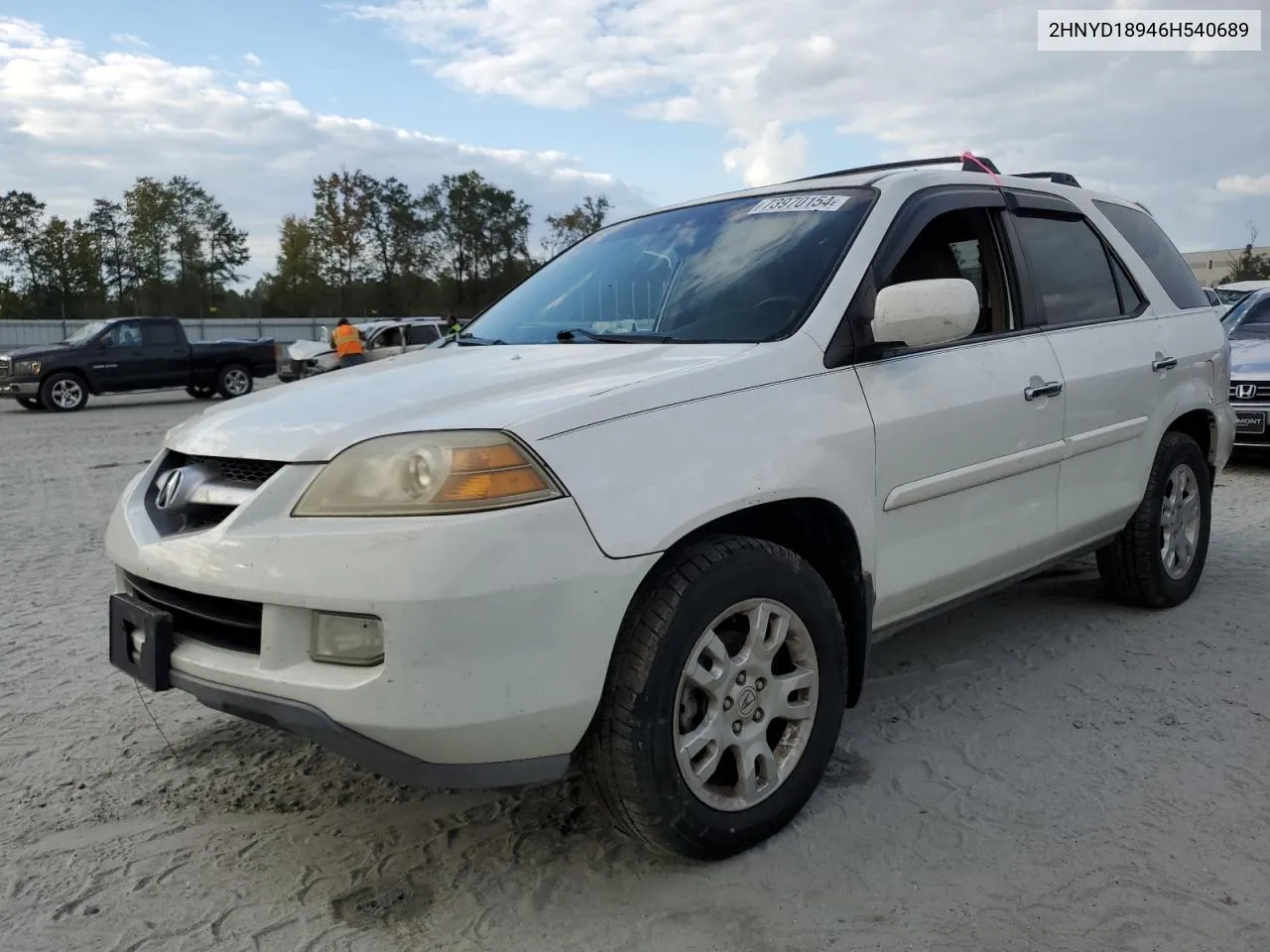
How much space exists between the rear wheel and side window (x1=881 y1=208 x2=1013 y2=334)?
18.3m

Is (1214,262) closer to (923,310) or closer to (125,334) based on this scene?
(125,334)

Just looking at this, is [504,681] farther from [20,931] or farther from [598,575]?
[20,931]

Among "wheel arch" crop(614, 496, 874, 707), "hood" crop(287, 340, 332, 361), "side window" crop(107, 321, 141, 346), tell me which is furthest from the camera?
"hood" crop(287, 340, 332, 361)

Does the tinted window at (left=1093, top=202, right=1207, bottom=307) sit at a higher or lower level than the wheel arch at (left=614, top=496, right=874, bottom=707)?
higher

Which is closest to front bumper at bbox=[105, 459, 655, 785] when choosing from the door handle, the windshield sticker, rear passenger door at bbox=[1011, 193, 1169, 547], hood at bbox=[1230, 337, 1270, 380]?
the windshield sticker

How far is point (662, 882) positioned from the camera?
8.38 feet

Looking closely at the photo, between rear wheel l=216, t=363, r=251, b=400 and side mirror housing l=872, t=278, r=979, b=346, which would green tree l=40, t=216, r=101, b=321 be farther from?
side mirror housing l=872, t=278, r=979, b=346

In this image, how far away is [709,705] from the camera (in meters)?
2.55

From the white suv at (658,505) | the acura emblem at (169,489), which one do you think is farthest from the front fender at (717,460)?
the acura emblem at (169,489)

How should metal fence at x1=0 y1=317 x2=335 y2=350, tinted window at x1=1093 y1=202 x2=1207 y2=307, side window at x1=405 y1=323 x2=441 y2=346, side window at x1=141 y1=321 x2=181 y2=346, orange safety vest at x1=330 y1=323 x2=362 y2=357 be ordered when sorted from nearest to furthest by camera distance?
1. tinted window at x1=1093 y1=202 x2=1207 y2=307
2. side window at x1=141 y1=321 x2=181 y2=346
3. orange safety vest at x1=330 y1=323 x2=362 y2=357
4. side window at x1=405 y1=323 x2=441 y2=346
5. metal fence at x1=0 y1=317 x2=335 y2=350

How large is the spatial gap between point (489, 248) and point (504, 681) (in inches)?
2322

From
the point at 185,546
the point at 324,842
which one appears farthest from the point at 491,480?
the point at 324,842

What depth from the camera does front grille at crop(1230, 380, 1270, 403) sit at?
27.8ft

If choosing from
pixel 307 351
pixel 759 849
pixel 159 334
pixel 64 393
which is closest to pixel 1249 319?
pixel 759 849
